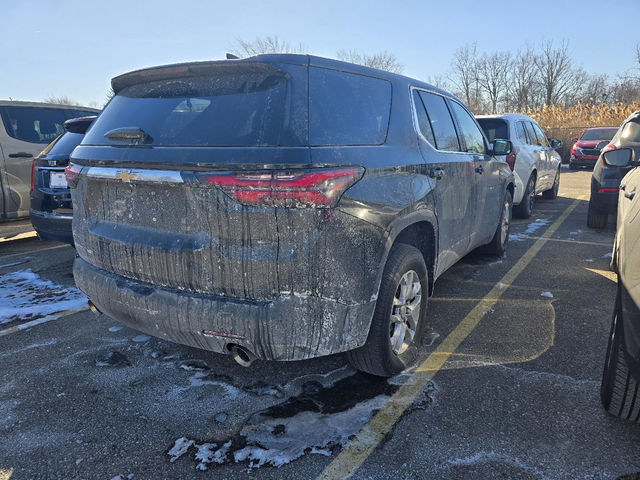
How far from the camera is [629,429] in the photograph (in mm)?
2311

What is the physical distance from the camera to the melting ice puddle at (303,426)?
215 cm

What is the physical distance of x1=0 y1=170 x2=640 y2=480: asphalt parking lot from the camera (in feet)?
6.88

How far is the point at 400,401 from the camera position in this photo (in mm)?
2572

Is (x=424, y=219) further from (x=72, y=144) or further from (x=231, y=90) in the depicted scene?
(x=72, y=144)

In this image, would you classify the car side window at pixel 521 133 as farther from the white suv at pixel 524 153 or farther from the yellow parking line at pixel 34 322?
the yellow parking line at pixel 34 322

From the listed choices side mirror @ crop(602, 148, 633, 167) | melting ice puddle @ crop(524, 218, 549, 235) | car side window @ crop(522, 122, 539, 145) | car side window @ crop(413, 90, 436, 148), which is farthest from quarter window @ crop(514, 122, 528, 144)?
car side window @ crop(413, 90, 436, 148)

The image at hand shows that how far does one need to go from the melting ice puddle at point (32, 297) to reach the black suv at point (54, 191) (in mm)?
512

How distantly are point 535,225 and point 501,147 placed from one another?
3.74 metres

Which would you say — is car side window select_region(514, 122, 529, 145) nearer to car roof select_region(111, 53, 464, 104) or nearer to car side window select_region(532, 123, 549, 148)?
car side window select_region(532, 123, 549, 148)

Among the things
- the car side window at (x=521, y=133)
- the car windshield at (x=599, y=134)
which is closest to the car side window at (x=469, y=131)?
the car side window at (x=521, y=133)

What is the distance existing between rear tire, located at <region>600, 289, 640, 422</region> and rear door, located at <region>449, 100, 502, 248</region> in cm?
206

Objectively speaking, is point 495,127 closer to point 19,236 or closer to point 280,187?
point 280,187

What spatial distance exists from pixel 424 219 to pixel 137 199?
1754 mm

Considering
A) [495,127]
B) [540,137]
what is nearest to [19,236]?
[495,127]
